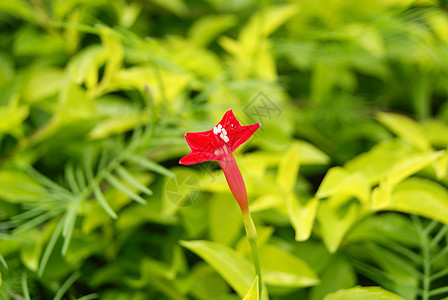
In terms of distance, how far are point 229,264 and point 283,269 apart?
0.37 feet

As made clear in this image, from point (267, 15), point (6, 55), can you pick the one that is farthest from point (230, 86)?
point (6, 55)

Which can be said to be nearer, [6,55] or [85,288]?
[85,288]

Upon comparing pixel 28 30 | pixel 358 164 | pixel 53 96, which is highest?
pixel 28 30

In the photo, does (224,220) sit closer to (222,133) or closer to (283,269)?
(283,269)

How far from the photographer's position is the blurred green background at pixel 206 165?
1.81 feet

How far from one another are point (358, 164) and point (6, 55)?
70 cm

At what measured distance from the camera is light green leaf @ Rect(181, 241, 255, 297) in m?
0.47

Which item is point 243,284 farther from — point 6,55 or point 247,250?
point 6,55

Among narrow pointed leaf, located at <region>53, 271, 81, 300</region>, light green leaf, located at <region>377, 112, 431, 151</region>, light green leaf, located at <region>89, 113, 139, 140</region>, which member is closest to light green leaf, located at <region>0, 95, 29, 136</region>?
light green leaf, located at <region>89, 113, 139, 140</region>

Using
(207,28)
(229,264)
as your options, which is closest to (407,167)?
(229,264)

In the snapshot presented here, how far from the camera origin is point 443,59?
2.55ft

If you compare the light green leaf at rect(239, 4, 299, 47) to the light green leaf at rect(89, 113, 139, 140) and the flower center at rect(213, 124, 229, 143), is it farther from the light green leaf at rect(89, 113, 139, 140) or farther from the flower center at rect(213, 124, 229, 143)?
the flower center at rect(213, 124, 229, 143)

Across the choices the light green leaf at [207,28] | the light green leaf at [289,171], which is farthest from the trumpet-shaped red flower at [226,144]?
the light green leaf at [207,28]

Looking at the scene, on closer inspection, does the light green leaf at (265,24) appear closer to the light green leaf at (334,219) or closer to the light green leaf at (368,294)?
the light green leaf at (334,219)
